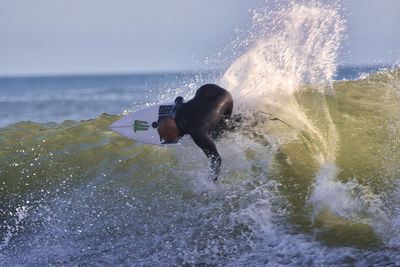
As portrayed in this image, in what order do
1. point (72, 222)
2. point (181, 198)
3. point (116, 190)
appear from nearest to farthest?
point (72, 222) → point (181, 198) → point (116, 190)

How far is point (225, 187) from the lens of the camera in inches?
196

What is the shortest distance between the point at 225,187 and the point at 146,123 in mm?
2011

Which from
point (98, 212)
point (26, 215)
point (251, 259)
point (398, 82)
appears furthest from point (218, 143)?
point (398, 82)

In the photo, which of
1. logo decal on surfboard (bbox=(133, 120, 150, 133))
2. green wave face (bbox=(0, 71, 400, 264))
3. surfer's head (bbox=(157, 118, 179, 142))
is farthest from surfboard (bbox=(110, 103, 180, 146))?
surfer's head (bbox=(157, 118, 179, 142))

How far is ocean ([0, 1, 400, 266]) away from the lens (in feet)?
12.5

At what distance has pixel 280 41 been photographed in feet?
22.6

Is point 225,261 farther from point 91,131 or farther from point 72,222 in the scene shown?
point 91,131

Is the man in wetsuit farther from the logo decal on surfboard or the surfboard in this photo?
the logo decal on surfboard

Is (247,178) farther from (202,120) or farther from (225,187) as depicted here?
(202,120)

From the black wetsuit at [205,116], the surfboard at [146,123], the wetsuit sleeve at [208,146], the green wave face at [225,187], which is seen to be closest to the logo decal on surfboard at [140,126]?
the surfboard at [146,123]

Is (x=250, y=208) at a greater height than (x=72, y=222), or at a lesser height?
greater

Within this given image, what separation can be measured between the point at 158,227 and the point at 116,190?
1266mm

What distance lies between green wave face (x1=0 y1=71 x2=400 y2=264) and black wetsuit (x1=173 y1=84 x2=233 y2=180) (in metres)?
0.68

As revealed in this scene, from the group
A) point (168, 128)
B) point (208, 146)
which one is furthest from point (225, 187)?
point (168, 128)
